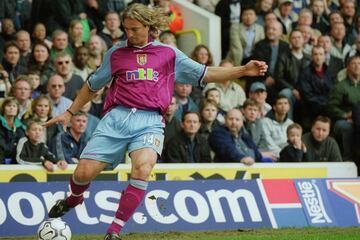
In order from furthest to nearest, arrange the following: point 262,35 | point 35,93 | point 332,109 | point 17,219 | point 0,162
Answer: point 262,35 → point 332,109 → point 35,93 → point 0,162 → point 17,219

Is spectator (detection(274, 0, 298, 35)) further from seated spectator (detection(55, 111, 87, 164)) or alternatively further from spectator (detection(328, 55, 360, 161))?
seated spectator (detection(55, 111, 87, 164))

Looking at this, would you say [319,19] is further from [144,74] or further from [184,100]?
[144,74]

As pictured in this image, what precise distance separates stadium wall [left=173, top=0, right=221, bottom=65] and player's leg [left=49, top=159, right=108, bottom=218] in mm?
8858

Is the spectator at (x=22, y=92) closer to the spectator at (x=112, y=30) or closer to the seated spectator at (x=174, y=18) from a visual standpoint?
the spectator at (x=112, y=30)

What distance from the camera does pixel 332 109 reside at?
16.5m

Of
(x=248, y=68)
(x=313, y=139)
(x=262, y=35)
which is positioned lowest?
(x=313, y=139)

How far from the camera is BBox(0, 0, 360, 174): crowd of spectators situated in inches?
535

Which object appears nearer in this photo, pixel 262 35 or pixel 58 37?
pixel 58 37

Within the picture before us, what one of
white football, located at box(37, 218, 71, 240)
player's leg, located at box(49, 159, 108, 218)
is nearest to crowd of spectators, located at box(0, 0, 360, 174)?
player's leg, located at box(49, 159, 108, 218)

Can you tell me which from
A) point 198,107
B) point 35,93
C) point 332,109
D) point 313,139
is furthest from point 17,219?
point 332,109

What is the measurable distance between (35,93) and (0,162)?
2.23 metres

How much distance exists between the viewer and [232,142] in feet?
47.0

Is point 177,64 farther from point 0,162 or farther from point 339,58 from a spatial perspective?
point 339,58

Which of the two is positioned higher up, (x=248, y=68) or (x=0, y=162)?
(x=248, y=68)
